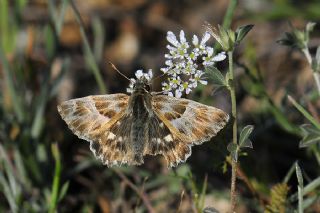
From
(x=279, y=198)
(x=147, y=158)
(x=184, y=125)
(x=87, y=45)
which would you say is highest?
(x=87, y=45)

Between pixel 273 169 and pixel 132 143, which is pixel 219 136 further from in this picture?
pixel 273 169

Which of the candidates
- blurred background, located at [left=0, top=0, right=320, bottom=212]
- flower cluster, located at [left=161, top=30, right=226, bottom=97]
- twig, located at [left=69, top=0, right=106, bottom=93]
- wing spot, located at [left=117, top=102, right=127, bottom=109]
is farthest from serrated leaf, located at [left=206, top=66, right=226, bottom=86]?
twig, located at [left=69, top=0, right=106, bottom=93]

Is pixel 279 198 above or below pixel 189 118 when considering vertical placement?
below

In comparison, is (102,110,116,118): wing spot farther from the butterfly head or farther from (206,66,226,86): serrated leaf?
(206,66,226,86): serrated leaf

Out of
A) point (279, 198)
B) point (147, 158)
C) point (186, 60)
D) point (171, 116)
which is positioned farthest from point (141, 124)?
point (147, 158)

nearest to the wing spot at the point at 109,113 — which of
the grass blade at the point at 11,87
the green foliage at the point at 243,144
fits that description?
the green foliage at the point at 243,144

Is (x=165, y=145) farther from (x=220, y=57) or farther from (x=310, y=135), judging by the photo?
(x=310, y=135)
